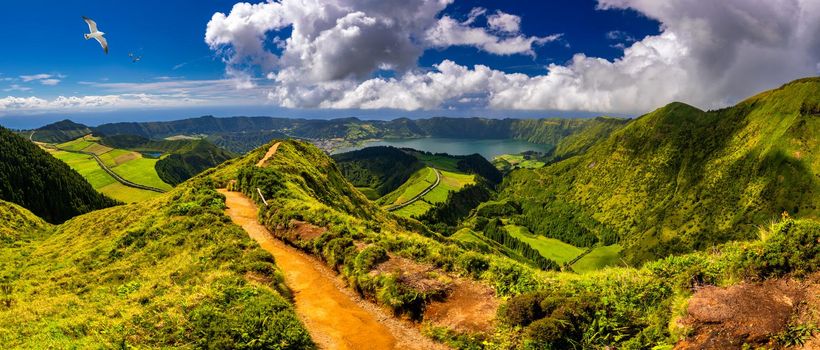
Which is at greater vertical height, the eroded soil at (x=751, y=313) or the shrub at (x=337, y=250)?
the eroded soil at (x=751, y=313)

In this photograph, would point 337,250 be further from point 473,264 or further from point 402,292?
point 473,264

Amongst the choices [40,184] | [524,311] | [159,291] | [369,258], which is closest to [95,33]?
[159,291]

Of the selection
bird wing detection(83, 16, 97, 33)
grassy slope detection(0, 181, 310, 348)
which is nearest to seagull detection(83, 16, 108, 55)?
bird wing detection(83, 16, 97, 33)

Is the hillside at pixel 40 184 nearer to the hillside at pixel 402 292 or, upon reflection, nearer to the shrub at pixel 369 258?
the hillside at pixel 402 292

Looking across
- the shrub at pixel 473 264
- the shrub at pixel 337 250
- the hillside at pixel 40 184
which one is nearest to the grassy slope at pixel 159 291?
the shrub at pixel 337 250

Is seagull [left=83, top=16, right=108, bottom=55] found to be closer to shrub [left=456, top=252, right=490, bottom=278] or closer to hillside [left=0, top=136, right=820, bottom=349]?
hillside [left=0, top=136, right=820, bottom=349]

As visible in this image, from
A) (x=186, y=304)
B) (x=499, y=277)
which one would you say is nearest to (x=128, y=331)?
(x=186, y=304)
